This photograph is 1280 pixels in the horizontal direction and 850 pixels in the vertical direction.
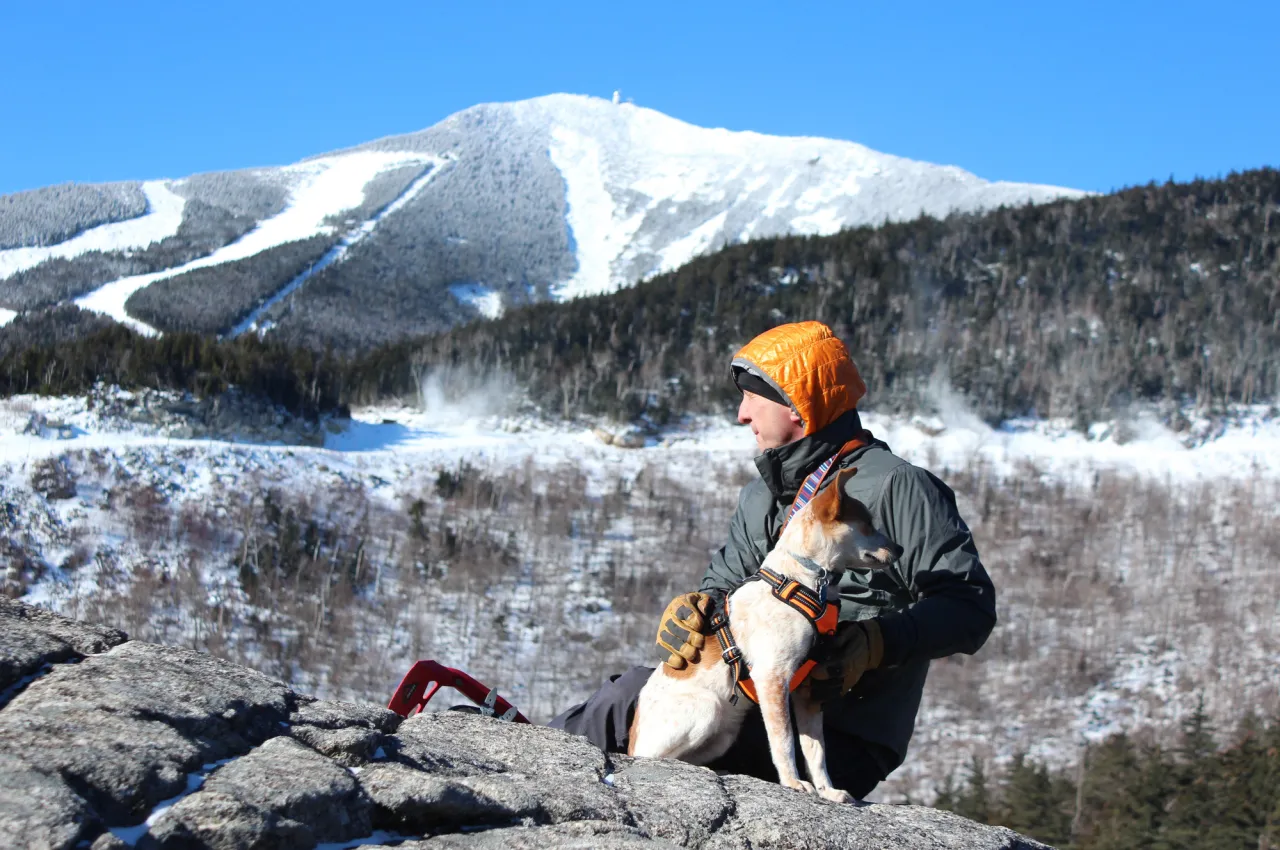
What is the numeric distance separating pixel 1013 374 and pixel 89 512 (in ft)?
134

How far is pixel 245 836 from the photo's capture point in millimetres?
2736

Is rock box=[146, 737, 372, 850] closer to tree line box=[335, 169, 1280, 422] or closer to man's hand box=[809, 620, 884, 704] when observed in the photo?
man's hand box=[809, 620, 884, 704]

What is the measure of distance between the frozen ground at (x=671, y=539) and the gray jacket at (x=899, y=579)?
23514mm

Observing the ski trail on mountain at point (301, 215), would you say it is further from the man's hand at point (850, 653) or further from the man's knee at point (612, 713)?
the man's hand at point (850, 653)

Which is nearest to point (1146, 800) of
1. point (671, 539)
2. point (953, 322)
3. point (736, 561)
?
point (671, 539)

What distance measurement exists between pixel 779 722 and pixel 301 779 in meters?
1.62

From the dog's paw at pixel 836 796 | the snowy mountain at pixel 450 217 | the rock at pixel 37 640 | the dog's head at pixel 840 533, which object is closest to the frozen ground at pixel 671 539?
the rock at pixel 37 640

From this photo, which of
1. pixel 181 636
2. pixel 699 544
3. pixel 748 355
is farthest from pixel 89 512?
pixel 748 355

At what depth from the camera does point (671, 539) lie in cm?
3850

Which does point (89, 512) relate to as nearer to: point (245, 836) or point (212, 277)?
point (245, 836)

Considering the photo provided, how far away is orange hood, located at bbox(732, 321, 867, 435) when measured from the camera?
166 inches

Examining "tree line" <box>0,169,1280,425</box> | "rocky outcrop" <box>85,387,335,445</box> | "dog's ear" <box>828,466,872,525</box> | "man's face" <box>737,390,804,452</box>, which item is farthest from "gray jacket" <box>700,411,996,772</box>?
"tree line" <box>0,169,1280,425</box>

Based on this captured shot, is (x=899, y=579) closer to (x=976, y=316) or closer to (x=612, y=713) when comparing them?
(x=612, y=713)

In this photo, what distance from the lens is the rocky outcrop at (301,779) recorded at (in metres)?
2.72
